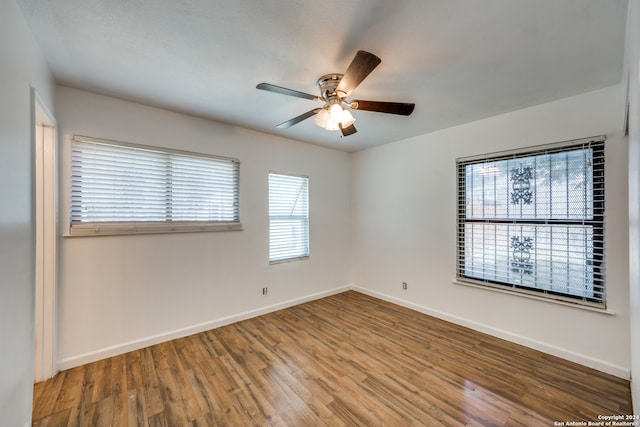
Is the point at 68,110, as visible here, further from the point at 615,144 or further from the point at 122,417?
the point at 615,144

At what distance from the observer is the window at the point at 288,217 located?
147 inches

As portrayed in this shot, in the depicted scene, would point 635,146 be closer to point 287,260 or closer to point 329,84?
point 329,84

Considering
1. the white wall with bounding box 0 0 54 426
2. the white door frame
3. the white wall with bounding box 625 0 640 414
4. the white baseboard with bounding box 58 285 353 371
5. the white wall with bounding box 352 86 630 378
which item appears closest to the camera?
the white wall with bounding box 625 0 640 414

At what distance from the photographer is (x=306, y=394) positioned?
2000mm

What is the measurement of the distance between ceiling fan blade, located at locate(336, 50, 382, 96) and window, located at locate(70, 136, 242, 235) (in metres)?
2.00

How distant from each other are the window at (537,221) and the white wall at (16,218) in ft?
12.6

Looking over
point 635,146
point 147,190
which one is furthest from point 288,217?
point 635,146

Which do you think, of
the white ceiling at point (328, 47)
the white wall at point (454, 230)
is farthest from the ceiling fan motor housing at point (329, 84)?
the white wall at point (454, 230)

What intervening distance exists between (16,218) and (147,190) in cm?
138

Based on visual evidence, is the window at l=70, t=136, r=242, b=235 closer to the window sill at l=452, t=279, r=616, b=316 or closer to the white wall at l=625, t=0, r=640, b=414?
the window sill at l=452, t=279, r=616, b=316

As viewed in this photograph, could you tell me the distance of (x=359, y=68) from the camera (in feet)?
5.21

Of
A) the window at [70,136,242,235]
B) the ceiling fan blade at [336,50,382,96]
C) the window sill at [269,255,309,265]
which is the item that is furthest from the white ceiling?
the window sill at [269,255,309,265]

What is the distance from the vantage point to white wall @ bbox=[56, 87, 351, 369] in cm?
234

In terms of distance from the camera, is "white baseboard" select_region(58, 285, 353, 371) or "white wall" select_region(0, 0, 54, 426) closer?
"white wall" select_region(0, 0, 54, 426)
